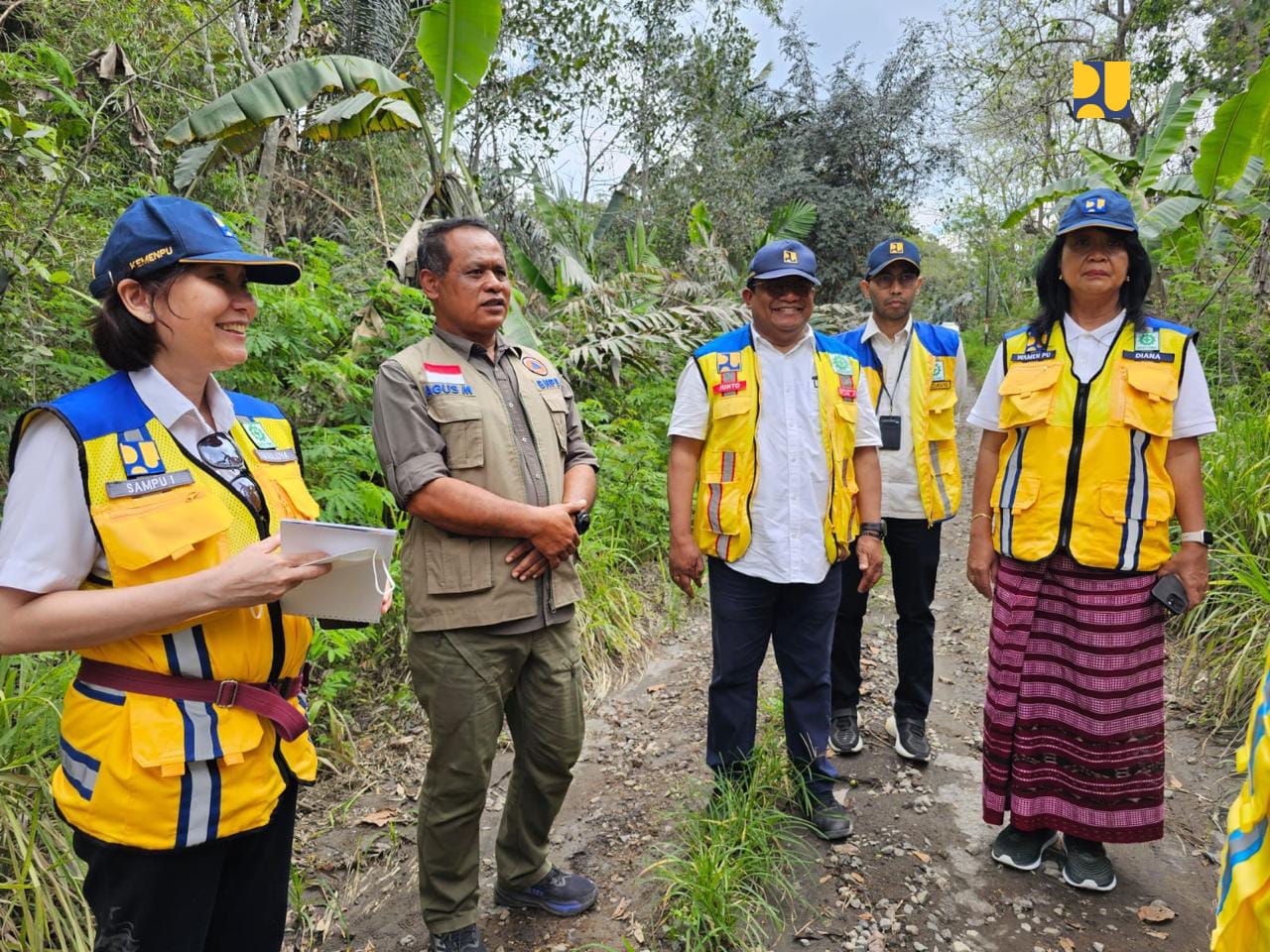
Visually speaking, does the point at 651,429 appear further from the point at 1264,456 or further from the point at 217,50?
the point at 217,50

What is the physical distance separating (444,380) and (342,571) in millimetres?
876

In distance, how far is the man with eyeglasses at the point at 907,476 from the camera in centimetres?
356

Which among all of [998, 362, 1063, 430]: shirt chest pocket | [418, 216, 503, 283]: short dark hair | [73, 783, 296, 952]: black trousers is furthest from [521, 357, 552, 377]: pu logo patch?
[998, 362, 1063, 430]: shirt chest pocket

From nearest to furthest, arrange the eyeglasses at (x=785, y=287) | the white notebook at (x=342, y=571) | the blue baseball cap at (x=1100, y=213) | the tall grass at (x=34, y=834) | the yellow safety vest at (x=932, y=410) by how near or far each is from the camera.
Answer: the white notebook at (x=342, y=571)
the tall grass at (x=34, y=834)
the blue baseball cap at (x=1100, y=213)
the eyeglasses at (x=785, y=287)
the yellow safety vest at (x=932, y=410)

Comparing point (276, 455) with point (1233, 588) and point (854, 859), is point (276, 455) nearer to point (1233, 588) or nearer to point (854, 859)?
point (854, 859)

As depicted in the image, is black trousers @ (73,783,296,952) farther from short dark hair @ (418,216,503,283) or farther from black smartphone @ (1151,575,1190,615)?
black smartphone @ (1151,575,1190,615)

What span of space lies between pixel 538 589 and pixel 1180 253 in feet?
24.4

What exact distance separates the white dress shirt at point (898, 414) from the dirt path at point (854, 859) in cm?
124

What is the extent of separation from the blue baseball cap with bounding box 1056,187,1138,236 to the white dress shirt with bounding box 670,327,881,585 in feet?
3.26

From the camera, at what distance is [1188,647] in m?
4.49

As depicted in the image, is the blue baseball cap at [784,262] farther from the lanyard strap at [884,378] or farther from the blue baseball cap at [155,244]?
the blue baseball cap at [155,244]

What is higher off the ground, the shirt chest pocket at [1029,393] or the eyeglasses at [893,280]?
the eyeglasses at [893,280]
